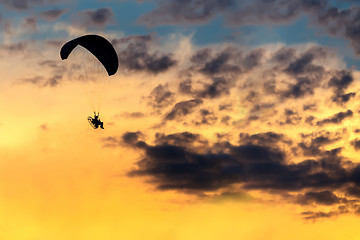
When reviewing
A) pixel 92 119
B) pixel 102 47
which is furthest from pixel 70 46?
pixel 92 119

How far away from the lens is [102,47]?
8731 cm

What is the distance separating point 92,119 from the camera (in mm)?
86375

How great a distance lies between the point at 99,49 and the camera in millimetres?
87500

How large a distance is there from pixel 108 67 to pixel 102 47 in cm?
330

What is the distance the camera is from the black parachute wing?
276ft

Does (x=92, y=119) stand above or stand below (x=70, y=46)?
below

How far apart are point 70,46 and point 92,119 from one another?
33.9 feet

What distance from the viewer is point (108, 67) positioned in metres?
89.2

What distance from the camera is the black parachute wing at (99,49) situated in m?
84.0

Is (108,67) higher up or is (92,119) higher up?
(108,67)

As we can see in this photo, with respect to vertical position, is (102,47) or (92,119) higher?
(102,47)

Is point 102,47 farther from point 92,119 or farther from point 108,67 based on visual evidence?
point 92,119

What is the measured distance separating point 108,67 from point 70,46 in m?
7.21

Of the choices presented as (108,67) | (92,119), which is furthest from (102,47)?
(92,119)
